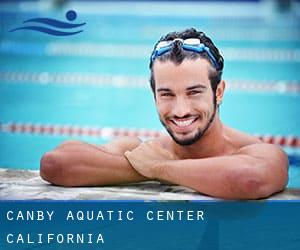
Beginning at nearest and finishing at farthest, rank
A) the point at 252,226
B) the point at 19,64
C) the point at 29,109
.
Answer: the point at 252,226, the point at 29,109, the point at 19,64

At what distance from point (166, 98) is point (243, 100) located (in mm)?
2466

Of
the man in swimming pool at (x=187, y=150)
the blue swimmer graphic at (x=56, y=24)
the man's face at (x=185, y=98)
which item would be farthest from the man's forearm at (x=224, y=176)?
the blue swimmer graphic at (x=56, y=24)

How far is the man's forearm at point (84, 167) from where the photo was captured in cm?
299

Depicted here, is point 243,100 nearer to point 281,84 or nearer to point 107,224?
point 281,84

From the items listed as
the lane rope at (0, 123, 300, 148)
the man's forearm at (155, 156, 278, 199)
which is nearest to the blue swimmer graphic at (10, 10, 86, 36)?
the man's forearm at (155, 156, 278, 199)

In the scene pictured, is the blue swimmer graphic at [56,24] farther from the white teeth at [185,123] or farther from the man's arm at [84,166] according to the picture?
the white teeth at [185,123]

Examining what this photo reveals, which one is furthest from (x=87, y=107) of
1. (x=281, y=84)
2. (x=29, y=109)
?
(x=281, y=84)

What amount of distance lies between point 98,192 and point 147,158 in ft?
0.68

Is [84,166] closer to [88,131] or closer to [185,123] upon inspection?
[185,123]

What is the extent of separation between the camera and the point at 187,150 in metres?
3.01

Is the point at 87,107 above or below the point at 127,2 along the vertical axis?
below

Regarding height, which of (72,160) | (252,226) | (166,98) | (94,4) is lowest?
(252,226)

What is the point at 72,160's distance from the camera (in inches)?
118

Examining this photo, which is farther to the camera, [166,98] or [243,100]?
[243,100]
